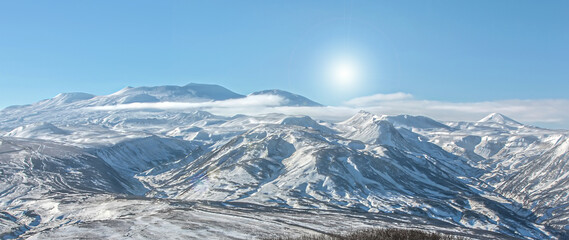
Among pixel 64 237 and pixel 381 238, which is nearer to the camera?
pixel 381 238

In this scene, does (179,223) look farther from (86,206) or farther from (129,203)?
(86,206)

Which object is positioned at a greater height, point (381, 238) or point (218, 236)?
point (381, 238)

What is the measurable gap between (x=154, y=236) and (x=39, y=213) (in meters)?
149

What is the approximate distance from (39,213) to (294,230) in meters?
151

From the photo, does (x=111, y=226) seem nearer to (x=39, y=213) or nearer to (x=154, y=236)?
(x=154, y=236)

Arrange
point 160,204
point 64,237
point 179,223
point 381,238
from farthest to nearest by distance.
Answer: point 160,204 < point 179,223 < point 64,237 < point 381,238

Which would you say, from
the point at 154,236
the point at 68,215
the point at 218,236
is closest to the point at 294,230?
the point at 218,236

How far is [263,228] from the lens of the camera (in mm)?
95438

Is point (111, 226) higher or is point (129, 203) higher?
point (111, 226)

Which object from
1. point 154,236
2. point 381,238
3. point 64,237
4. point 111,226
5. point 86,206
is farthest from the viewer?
point 86,206

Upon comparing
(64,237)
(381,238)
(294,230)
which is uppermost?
(381,238)

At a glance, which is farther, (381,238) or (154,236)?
(154,236)

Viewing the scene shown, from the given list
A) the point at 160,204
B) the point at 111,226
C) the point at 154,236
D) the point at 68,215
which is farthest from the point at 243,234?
the point at 68,215

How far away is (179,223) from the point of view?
3597 inches
